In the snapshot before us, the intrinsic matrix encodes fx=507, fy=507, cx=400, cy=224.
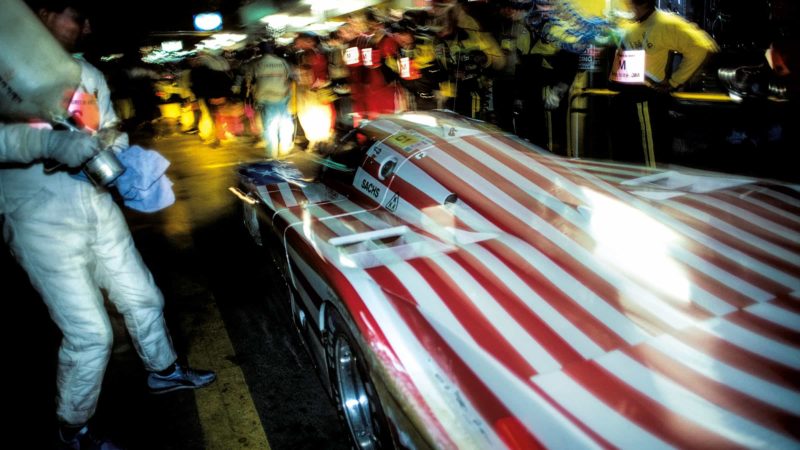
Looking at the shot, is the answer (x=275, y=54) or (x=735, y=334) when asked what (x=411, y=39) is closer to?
(x=275, y=54)

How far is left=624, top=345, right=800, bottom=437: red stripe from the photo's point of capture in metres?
1.32

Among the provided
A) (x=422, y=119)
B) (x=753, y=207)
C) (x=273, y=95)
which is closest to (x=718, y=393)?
(x=753, y=207)

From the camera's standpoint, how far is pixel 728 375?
1.49 metres

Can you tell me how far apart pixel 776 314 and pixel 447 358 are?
113cm

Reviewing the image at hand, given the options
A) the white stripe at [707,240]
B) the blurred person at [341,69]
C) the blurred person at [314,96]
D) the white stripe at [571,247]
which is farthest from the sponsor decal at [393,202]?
the blurred person at [314,96]

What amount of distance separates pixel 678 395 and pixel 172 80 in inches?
610

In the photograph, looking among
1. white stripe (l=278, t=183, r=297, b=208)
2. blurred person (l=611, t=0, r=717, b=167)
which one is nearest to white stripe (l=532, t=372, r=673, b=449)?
white stripe (l=278, t=183, r=297, b=208)

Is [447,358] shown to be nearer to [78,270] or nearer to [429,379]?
[429,379]

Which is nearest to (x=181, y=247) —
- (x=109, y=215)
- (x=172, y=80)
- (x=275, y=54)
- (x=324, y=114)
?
(x=109, y=215)

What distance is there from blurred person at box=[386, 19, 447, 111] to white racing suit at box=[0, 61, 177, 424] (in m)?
6.91

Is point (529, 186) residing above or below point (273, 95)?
below

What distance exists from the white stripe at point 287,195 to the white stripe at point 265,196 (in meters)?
0.09

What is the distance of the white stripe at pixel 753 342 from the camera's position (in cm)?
153

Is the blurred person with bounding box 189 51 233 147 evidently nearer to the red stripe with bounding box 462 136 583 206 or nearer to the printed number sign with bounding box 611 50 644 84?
the printed number sign with bounding box 611 50 644 84
